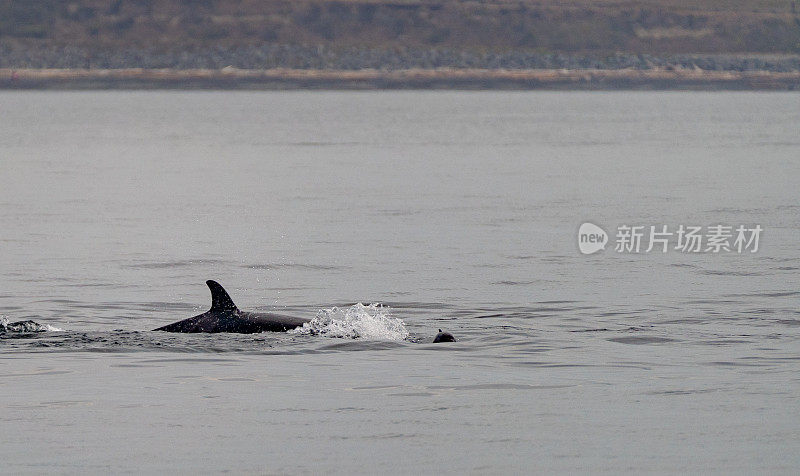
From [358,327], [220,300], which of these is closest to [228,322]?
[220,300]

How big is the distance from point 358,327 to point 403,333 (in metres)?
0.68

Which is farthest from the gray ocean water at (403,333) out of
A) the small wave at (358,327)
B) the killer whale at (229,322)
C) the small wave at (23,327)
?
the killer whale at (229,322)

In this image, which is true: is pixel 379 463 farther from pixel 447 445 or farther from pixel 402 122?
pixel 402 122

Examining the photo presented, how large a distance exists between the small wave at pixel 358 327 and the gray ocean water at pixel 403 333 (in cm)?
6

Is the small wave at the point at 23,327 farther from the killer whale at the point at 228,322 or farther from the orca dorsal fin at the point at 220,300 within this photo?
the orca dorsal fin at the point at 220,300

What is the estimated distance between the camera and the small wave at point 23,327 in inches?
895

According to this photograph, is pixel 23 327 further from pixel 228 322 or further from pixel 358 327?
pixel 358 327

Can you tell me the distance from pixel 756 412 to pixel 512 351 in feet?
15.8

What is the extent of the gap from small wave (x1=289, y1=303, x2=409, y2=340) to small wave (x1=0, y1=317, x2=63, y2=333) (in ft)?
12.2

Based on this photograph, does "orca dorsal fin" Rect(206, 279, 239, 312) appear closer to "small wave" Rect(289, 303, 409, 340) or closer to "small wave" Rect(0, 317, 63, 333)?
"small wave" Rect(289, 303, 409, 340)

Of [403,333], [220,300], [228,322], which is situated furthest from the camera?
[403,333]

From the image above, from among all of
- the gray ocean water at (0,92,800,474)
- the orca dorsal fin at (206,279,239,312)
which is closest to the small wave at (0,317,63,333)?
the gray ocean water at (0,92,800,474)

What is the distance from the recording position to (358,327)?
898 inches

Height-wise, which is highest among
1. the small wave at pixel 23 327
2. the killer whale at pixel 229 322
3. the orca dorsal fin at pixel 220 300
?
the orca dorsal fin at pixel 220 300
